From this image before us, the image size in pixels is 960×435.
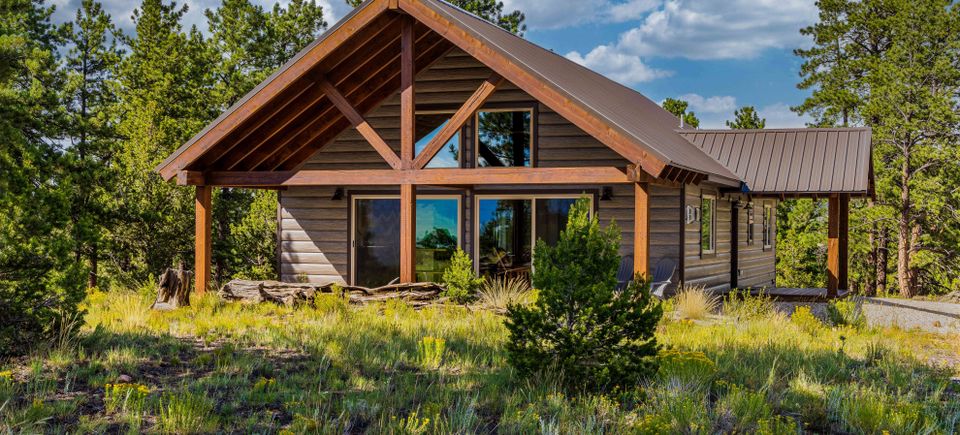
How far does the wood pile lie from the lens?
12555mm

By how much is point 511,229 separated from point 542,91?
4243mm

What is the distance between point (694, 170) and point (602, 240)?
633cm

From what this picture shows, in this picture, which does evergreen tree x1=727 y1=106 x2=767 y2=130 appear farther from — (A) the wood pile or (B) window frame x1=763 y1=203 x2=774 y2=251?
(A) the wood pile

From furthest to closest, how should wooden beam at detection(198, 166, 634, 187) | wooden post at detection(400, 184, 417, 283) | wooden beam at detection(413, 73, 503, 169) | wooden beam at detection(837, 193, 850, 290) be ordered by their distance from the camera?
wooden beam at detection(837, 193, 850, 290) → wooden post at detection(400, 184, 417, 283) → wooden beam at detection(413, 73, 503, 169) → wooden beam at detection(198, 166, 634, 187)

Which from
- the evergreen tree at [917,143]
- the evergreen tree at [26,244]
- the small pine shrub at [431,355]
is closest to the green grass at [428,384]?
the small pine shrub at [431,355]

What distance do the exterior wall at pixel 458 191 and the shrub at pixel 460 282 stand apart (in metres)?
2.12

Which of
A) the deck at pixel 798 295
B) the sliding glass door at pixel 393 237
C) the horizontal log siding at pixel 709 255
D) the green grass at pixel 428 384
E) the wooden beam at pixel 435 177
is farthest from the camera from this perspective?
the deck at pixel 798 295

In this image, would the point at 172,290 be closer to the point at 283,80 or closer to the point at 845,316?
the point at 283,80

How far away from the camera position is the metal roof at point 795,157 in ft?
54.1

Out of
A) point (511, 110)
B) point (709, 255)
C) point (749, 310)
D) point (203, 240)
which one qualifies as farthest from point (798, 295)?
point (203, 240)

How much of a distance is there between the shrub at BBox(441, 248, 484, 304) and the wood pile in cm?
54

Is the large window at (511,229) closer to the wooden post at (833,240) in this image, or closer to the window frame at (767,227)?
the wooden post at (833,240)

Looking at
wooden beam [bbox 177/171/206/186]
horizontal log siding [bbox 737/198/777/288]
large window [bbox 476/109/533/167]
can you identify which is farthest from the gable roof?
horizontal log siding [bbox 737/198/777/288]

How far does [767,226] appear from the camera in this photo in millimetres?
22109
